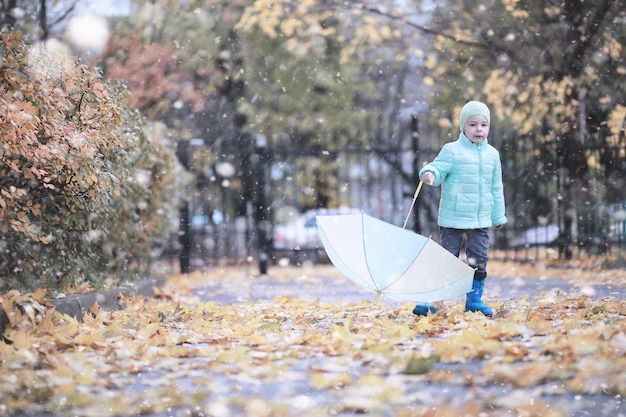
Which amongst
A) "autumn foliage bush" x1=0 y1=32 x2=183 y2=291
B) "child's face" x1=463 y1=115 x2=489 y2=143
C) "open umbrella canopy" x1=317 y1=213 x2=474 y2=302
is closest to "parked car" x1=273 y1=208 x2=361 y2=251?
"autumn foliage bush" x1=0 y1=32 x2=183 y2=291

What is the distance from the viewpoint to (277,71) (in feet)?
63.0

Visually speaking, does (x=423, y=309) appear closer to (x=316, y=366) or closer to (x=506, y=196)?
(x=316, y=366)

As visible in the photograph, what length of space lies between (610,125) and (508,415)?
10.7 m

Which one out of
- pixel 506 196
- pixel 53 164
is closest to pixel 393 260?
pixel 53 164

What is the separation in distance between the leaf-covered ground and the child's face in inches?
52.3

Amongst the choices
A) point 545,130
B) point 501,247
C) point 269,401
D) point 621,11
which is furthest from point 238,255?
point 269,401

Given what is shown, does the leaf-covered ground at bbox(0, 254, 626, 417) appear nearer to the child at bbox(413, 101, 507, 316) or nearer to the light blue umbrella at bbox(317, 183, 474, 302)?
the light blue umbrella at bbox(317, 183, 474, 302)

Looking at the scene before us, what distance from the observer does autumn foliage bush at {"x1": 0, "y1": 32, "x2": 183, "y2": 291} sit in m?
5.37

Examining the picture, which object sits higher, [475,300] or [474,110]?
[474,110]

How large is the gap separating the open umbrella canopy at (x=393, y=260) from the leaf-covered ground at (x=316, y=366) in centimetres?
25

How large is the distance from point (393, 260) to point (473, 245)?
0.70 metres

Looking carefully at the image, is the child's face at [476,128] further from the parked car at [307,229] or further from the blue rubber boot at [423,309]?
the parked car at [307,229]

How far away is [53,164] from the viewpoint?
219 inches

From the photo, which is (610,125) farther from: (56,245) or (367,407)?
(367,407)
